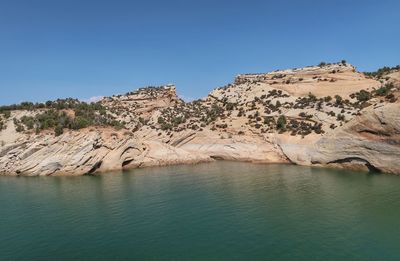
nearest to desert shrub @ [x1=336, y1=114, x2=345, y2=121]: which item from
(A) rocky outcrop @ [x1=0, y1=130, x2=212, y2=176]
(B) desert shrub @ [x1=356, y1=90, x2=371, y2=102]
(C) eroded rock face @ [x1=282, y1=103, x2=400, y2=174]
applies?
(B) desert shrub @ [x1=356, y1=90, x2=371, y2=102]

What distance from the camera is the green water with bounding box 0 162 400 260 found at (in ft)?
81.7

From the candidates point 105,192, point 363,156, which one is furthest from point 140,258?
Result: point 363,156

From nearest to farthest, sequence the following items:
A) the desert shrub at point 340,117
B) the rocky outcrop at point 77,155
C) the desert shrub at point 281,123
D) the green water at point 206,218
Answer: the green water at point 206,218
the rocky outcrop at point 77,155
the desert shrub at point 340,117
the desert shrub at point 281,123

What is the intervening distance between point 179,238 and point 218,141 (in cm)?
4282

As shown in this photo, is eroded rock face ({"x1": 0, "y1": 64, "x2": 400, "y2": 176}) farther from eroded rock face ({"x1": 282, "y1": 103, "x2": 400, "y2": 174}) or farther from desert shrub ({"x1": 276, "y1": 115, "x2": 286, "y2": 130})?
desert shrub ({"x1": 276, "y1": 115, "x2": 286, "y2": 130})

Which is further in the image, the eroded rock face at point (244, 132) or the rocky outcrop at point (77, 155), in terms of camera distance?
the rocky outcrop at point (77, 155)

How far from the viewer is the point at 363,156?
169ft

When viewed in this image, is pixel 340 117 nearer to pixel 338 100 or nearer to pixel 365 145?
pixel 338 100

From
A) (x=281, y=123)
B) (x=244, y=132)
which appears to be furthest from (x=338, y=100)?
(x=244, y=132)

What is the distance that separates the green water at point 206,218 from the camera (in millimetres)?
24906

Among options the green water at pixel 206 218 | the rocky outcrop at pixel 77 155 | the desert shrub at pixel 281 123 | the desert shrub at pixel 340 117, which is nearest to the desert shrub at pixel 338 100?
the desert shrub at pixel 340 117

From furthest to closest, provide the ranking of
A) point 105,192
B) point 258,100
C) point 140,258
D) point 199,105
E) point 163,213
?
point 199,105 → point 258,100 → point 105,192 → point 163,213 → point 140,258

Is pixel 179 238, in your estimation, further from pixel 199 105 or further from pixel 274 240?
pixel 199 105

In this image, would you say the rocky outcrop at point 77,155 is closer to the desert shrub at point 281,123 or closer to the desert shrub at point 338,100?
the desert shrub at point 281,123
